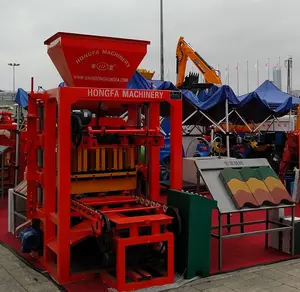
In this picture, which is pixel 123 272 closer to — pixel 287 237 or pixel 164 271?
pixel 164 271

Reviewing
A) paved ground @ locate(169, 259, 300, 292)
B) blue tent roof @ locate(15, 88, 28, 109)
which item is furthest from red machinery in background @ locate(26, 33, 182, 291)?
blue tent roof @ locate(15, 88, 28, 109)

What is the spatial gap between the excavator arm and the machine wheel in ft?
60.8

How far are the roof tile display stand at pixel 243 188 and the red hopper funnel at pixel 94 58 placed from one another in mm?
1586

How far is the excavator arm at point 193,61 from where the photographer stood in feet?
75.9

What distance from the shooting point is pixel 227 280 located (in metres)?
4.94

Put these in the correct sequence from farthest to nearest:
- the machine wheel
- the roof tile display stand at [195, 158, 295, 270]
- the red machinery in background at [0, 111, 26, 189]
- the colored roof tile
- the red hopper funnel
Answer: the red machinery in background at [0, 111, 26, 189]
the colored roof tile
the roof tile display stand at [195, 158, 295, 270]
the red hopper funnel
the machine wheel

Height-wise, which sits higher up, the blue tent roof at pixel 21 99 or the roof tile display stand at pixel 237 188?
the blue tent roof at pixel 21 99

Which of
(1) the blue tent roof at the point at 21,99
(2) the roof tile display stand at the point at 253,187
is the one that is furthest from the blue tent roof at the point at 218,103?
(2) the roof tile display stand at the point at 253,187

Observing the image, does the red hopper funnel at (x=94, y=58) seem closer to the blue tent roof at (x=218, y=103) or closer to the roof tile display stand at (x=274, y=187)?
the roof tile display stand at (x=274, y=187)

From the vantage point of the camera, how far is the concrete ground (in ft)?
15.3

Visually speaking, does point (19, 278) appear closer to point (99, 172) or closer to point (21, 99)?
point (99, 172)

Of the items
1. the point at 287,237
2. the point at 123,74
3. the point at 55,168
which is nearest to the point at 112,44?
the point at 123,74

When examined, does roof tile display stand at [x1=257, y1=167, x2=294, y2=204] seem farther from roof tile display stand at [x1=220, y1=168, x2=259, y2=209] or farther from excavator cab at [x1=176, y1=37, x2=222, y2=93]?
excavator cab at [x1=176, y1=37, x2=222, y2=93]

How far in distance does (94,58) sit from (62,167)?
4.70 feet
